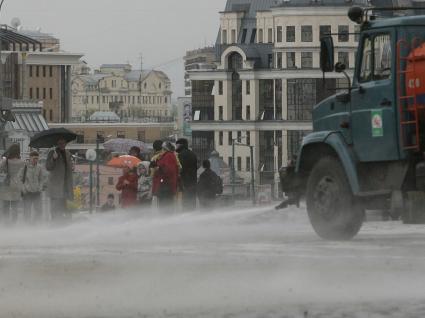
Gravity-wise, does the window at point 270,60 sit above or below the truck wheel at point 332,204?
above

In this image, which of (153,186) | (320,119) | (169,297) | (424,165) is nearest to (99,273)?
(169,297)

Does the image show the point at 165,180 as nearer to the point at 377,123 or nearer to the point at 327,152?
the point at 327,152

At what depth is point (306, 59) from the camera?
17438cm

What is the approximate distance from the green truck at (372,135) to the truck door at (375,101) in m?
0.01

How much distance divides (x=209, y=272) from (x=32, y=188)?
1265 cm

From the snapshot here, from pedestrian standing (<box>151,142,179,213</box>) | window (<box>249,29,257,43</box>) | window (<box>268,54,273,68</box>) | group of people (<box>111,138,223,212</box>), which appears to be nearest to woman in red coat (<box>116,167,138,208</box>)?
group of people (<box>111,138,223,212</box>)

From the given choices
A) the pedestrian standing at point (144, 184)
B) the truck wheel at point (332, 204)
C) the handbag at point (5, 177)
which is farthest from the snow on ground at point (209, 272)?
the pedestrian standing at point (144, 184)

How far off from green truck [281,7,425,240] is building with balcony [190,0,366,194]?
140721 millimetres

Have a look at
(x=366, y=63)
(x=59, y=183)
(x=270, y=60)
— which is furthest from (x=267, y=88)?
(x=366, y=63)

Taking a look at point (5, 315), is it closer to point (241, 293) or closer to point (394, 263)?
point (241, 293)

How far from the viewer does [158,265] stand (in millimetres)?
19391

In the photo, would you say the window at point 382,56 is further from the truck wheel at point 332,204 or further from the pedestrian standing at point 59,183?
the pedestrian standing at point 59,183

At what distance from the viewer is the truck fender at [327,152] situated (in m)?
22.8

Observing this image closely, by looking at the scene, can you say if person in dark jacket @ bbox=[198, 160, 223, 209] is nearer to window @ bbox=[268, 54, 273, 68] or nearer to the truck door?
the truck door
